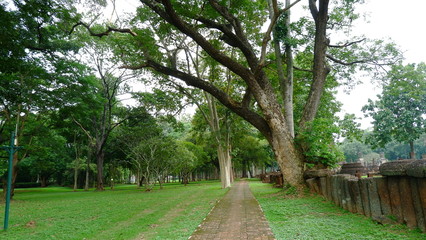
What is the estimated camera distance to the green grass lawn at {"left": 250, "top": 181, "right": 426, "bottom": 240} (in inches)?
150

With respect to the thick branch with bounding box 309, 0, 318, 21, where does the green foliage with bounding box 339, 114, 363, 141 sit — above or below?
below

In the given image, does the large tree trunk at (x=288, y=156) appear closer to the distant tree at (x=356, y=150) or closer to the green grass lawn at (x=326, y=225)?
the green grass lawn at (x=326, y=225)

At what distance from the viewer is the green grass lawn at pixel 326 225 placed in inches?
150

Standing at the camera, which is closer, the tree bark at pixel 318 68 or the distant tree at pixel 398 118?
the tree bark at pixel 318 68

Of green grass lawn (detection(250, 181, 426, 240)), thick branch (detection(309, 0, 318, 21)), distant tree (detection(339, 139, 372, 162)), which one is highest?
thick branch (detection(309, 0, 318, 21))

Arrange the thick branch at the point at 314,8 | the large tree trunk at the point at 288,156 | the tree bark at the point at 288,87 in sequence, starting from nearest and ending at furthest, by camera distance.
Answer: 1. the large tree trunk at the point at 288,156
2. the tree bark at the point at 288,87
3. the thick branch at the point at 314,8

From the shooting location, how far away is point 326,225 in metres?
4.62

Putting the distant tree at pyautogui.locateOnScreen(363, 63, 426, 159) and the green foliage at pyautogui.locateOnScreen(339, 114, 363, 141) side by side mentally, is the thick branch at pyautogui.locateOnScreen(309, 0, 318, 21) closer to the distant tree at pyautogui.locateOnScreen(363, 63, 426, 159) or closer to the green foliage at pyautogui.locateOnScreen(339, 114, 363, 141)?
the green foliage at pyautogui.locateOnScreen(339, 114, 363, 141)

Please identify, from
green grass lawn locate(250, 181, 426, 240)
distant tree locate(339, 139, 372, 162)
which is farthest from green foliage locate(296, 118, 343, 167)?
distant tree locate(339, 139, 372, 162)

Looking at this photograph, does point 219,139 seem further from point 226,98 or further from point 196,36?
point 196,36

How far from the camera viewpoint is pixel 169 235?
4.58 m

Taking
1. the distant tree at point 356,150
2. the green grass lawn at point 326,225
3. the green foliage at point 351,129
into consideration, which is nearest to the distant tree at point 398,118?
the green foliage at point 351,129

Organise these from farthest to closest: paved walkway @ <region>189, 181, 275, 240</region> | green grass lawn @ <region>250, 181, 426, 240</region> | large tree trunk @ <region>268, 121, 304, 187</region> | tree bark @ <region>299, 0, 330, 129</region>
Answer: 1. tree bark @ <region>299, 0, 330, 129</region>
2. large tree trunk @ <region>268, 121, 304, 187</region>
3. paved walkway @ <region>189, 181, 275, 240</region>
4. green grass lawn @ <region>250, 181, 426, 240</region>

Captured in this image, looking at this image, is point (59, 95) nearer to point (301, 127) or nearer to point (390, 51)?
point (301, 127)
